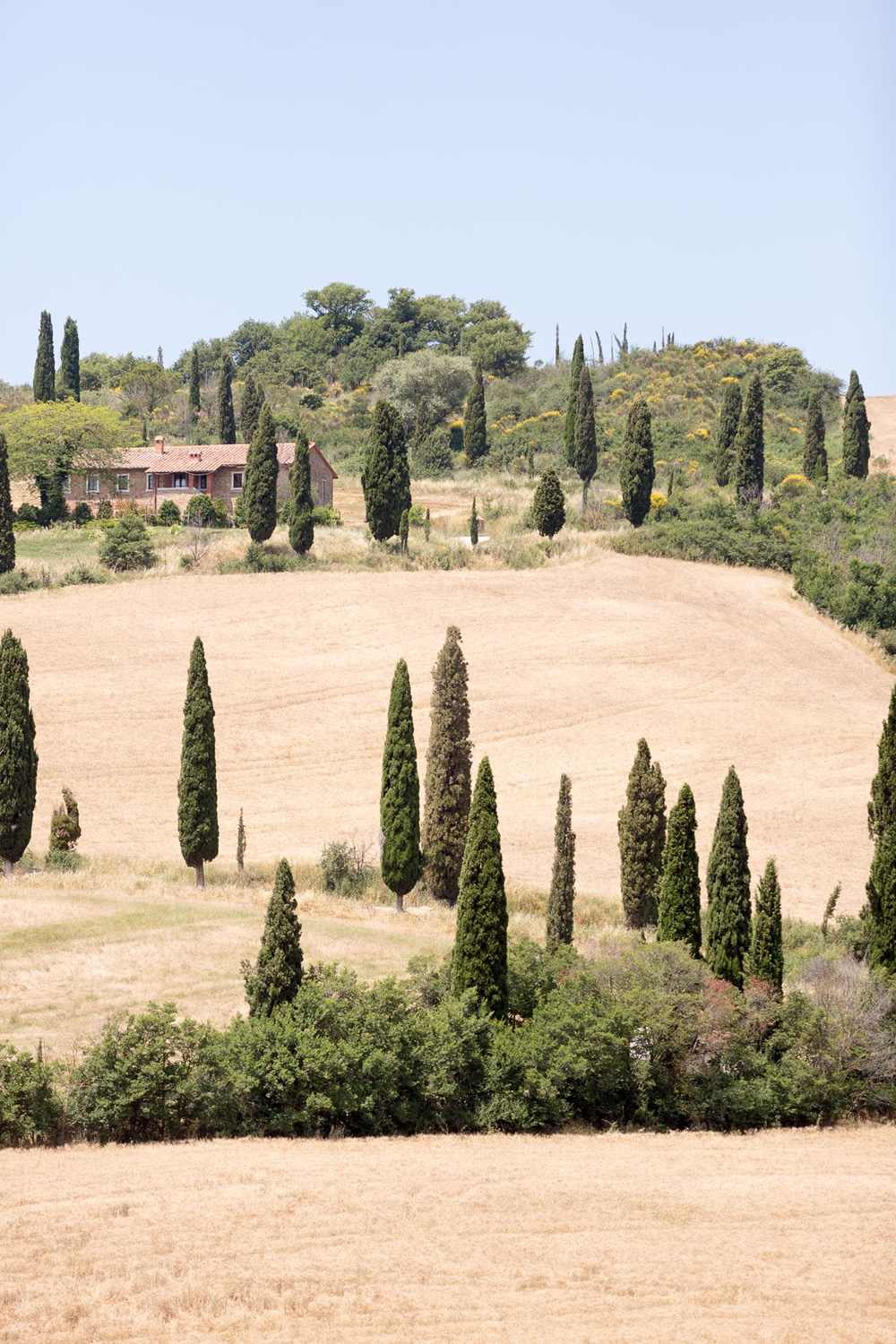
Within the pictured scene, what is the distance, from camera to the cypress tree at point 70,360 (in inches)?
4707

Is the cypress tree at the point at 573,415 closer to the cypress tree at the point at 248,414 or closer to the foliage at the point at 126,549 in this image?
the cypress tree at the point at 248,414

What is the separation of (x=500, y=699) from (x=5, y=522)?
83.4 feet

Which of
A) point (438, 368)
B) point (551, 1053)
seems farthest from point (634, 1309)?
point (438, 368)

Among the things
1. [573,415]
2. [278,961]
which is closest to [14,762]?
[278,961]

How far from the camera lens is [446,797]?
143 feet

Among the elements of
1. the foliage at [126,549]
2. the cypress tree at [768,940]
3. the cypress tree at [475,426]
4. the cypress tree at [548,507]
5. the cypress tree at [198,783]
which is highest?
the cypress tree at [475,426]

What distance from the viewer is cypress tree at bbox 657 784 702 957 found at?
33688mm

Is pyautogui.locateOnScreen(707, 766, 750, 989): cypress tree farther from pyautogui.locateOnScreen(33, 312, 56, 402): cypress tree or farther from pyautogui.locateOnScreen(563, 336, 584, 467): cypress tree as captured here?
pyautogui.locateOnScreen(33, 312, 56, 402): cypress tree

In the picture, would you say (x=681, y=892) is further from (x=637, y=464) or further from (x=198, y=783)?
(x=637, y=464)

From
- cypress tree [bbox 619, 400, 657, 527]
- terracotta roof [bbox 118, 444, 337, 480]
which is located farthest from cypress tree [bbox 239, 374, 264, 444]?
cypress tree [bbox 619, 400, 657, 527]

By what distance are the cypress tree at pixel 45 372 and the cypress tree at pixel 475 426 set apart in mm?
29759

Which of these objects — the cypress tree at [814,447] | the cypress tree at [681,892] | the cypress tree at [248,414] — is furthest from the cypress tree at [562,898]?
the cypress tree at [248,414]

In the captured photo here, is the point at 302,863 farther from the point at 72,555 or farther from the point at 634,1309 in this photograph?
the point at 72,555

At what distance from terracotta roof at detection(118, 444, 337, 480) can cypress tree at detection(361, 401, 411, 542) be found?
553 inches
